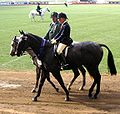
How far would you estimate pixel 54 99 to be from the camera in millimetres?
12023

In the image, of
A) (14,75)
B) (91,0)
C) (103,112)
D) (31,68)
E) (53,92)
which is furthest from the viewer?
(91,0)

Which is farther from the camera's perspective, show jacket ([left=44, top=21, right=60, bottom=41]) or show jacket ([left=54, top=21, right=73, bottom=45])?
show jacket ([left=44, top=21, right=60, bottom=41])

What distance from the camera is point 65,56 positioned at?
39.5 feet

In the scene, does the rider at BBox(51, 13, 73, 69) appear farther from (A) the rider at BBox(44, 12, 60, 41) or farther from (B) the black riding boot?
(A) the rider at BBox(44, 12, 60, 41)

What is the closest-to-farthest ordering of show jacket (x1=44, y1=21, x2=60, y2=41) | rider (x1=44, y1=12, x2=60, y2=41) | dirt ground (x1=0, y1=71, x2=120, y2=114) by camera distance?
dirt ground (x1=0, y1=71, x2=120, y2=114) < rider (x1=44, y1=12, x2=60, y2=41) < show jacket (x1=44, y1=21, x2=60, y2=41)

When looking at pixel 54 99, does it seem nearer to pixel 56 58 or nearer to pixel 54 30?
pixel 56 58

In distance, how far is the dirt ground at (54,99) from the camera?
35.3 feet

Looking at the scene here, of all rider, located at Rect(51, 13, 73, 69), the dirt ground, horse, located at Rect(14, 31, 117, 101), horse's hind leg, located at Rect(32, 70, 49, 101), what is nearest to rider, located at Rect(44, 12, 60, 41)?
rider, located at Rect(51, 13, 73, 69)

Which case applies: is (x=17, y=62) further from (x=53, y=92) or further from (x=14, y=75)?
(x=53, y=92)

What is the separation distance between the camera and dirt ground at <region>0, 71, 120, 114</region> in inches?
424

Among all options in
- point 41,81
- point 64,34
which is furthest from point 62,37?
point 41,81

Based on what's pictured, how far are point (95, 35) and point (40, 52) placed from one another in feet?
57.6

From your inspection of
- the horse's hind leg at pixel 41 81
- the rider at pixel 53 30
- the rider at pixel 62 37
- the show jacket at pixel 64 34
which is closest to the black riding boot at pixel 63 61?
the rider at pixel 62 37

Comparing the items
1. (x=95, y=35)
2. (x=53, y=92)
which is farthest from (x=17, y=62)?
(x=95, y=35)
